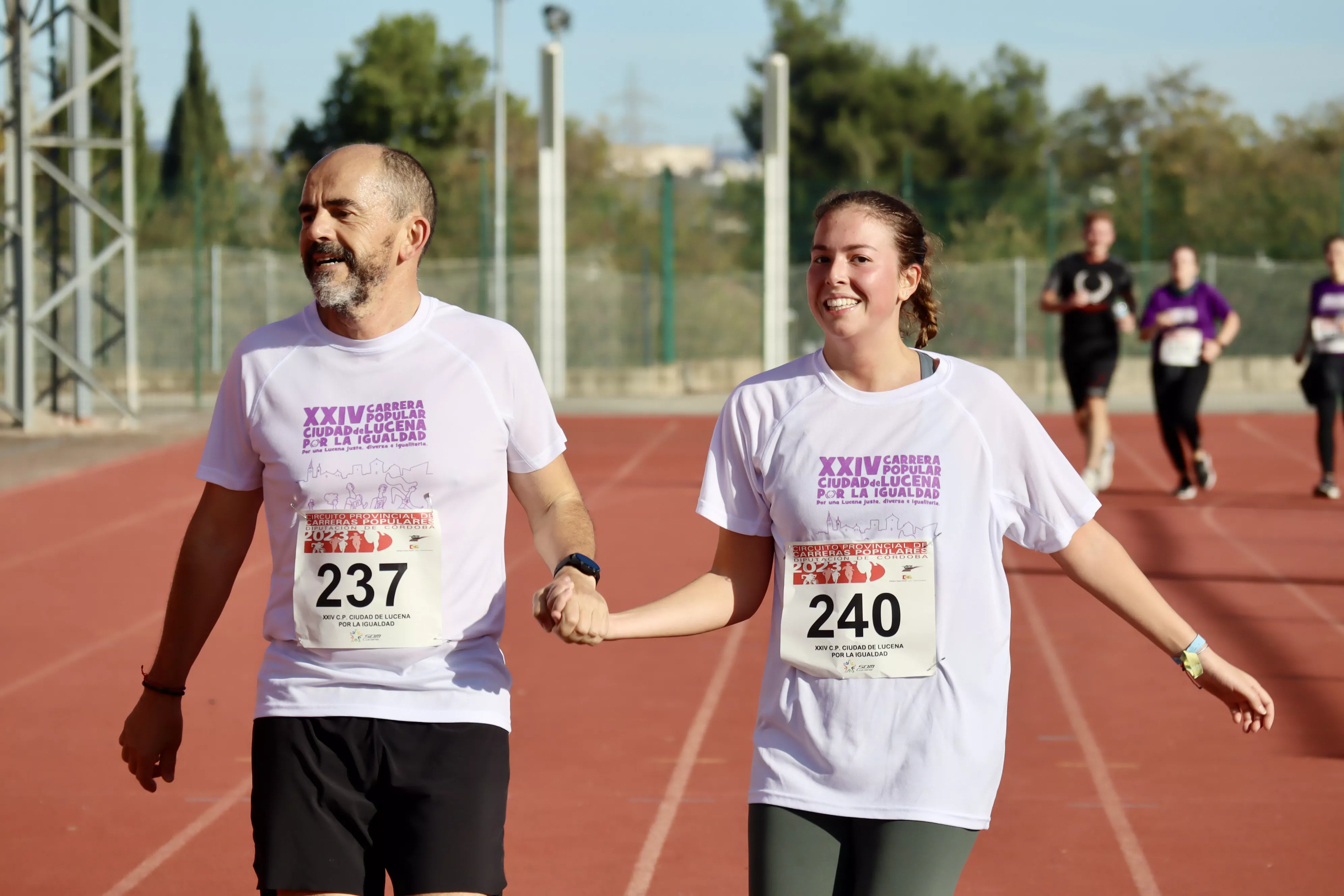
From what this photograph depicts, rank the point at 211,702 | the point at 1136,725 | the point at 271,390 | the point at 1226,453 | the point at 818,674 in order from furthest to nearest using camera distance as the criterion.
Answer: the point at 1226,453
the point at 211,702
the point at 1136,725
the point at 271,390
the point at 818,674

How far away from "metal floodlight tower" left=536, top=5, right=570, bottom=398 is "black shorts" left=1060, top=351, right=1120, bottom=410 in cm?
1179

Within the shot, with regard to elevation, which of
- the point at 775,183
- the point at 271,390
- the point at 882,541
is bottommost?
the point at 882,541

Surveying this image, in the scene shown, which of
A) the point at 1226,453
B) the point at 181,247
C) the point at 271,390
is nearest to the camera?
the point at 271,390

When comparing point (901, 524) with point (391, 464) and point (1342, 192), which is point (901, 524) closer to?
point (391, 464)

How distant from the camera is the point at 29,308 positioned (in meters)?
17.6

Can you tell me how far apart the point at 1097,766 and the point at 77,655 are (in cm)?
441

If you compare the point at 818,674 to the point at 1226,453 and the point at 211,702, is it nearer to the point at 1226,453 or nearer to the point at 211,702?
the point at 211,702

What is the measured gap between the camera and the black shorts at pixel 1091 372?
39.9 feet

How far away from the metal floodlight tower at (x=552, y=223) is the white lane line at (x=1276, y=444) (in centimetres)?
889

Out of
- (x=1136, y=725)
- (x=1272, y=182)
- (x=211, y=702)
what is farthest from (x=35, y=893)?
(x=1272, y=182)

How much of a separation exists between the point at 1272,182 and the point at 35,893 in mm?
28509

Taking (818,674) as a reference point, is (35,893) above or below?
below

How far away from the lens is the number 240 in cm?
299

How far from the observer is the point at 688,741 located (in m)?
6.07
